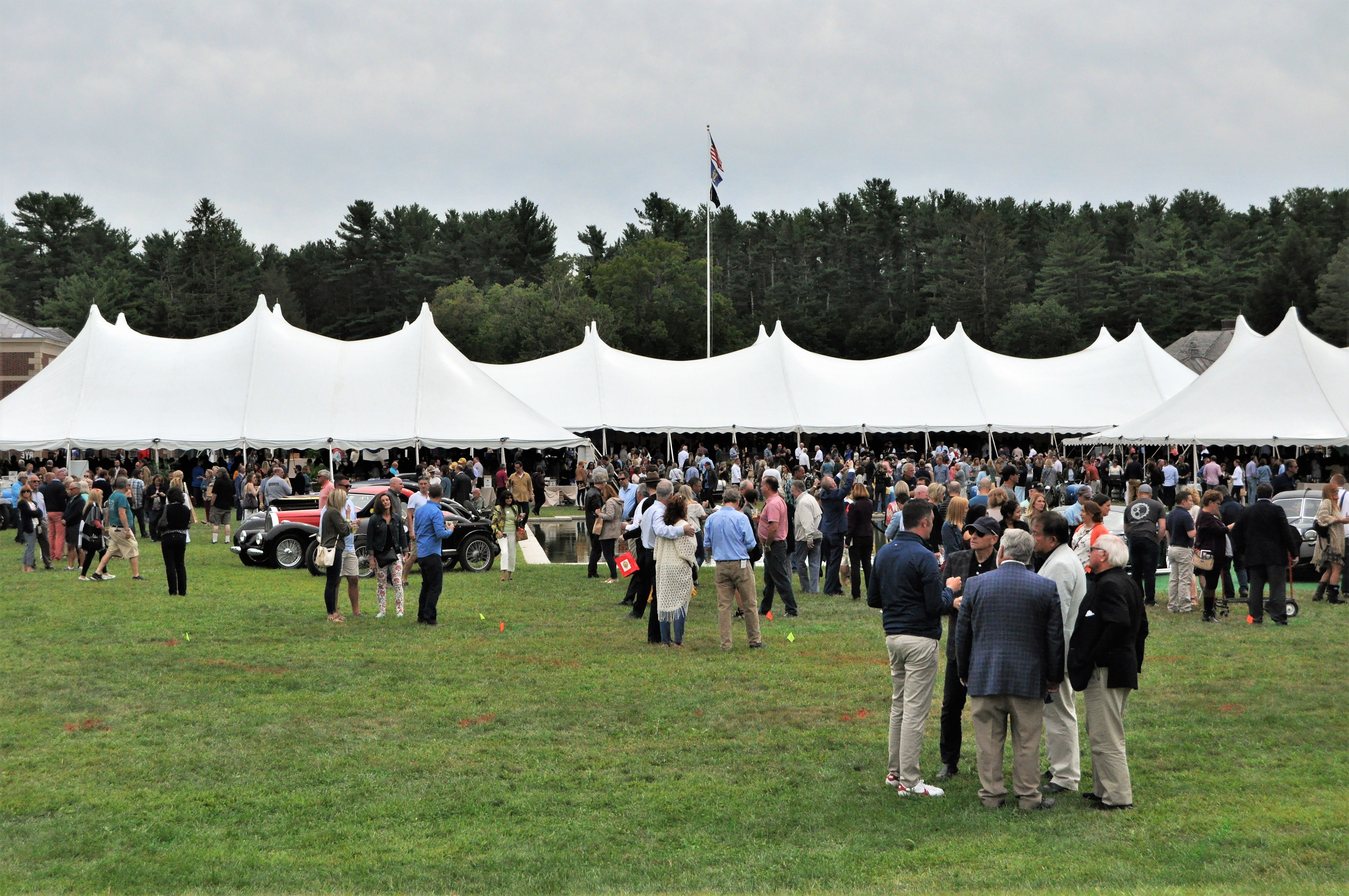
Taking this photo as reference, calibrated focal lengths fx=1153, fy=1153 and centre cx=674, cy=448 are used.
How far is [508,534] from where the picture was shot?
18.4 meters

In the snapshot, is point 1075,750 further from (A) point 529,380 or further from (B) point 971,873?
(A) point 529,380

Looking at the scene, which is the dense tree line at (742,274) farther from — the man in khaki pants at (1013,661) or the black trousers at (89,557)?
the man in khaki pants at (1013,661)

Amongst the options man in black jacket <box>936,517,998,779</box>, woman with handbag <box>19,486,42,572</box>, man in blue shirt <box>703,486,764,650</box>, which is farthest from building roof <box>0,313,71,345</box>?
man in black jacket <box>936,517,998,779</box>

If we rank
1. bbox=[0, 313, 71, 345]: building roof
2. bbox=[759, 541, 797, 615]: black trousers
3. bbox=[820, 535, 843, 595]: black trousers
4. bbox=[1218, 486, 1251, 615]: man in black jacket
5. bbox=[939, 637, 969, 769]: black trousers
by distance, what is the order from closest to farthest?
bbox=[939, 637, 969, 769]: black trousers
bbox=[759, 541, 797, 615]: black trousers
bbox=[1218, 486, 1251, 615]: man in black jacket
bbox=[820, 535, 843, 595]: black trousers
bbox=[0, 313, 71, 345]: building roof

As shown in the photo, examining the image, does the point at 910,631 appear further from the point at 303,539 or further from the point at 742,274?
the point at 742,274

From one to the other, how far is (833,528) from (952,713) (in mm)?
8393

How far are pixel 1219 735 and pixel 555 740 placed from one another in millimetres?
4900

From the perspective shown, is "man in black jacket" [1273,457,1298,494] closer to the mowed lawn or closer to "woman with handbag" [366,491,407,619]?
the mowed lawn

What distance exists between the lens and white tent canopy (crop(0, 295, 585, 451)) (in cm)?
3152

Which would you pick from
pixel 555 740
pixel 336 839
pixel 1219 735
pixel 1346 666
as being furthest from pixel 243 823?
pixel 1346 666

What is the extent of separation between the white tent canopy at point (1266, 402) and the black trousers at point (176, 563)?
970 inches

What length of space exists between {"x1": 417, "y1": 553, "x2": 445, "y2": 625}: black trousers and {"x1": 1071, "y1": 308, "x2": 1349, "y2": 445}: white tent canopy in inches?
A: 911

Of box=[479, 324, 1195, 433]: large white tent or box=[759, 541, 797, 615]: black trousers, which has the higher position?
box=[479, 324, 1195, 433]: large white tent

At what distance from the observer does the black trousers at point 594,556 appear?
18453 millimetres
